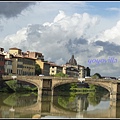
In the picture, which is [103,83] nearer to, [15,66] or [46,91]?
[46,91]

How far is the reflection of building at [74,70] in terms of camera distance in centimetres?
13131

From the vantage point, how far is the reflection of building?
131312 mm

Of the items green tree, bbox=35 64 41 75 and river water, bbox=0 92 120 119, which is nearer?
river water, bbox=0 92 120 119

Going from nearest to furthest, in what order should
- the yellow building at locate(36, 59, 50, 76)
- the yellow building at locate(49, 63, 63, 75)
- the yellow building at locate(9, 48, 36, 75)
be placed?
the yellow building at locate(9, 48, 36, 75) < the yellow building at locate(36, 59, 50, 76) < the yellow building at locate(49, 63, 63, 75)

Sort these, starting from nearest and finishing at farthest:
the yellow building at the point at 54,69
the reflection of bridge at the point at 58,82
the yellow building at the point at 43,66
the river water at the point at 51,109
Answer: the river water at the point at 51,109 < the reflection of bridge at the point at 58,82 < the yellow building at the point at 43,66 < the yellow building at the point at 54,69

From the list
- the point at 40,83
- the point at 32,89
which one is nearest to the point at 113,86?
the point at 40,83

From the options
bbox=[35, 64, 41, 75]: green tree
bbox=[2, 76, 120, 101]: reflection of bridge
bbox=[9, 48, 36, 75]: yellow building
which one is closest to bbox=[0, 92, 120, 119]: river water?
bbox=[2, 76, 120, 101]: reflection of bridge

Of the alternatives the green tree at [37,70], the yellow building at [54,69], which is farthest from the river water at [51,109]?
the yellow building at [54,69]

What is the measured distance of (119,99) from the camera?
65.6 m

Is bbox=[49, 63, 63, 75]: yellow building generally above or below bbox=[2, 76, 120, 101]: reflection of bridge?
above

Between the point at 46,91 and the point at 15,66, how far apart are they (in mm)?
23033

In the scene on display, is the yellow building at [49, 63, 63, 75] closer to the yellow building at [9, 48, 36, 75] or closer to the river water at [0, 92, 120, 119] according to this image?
the yellow building at [9, 48, 36, 75]

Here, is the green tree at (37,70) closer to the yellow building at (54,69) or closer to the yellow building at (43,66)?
the yellow building at (43,66)

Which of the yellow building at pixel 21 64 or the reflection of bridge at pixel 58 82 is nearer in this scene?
the reflection of bridge at pixel 58 82
